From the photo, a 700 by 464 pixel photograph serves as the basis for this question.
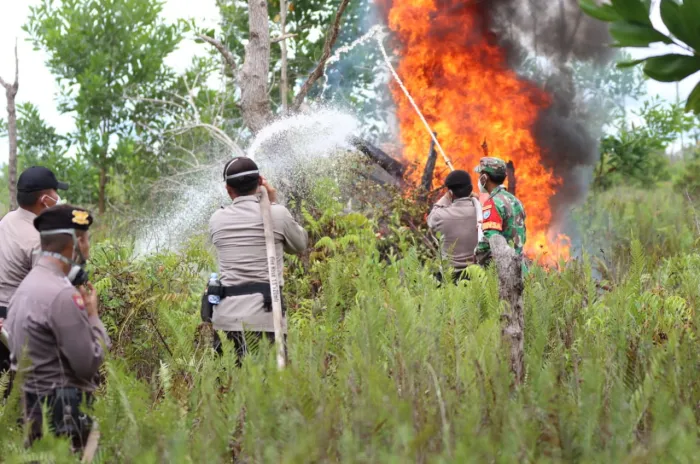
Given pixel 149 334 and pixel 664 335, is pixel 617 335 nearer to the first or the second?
pixel 664 335

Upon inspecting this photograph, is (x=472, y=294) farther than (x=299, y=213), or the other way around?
(x=299, y=213)

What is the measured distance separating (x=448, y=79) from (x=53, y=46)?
8.58 meters

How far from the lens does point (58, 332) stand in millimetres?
3643

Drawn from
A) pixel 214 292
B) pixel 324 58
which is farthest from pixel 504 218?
pixel 324 58

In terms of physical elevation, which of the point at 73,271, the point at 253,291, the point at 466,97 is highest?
the point at 466,97

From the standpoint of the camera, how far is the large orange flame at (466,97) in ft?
41.5

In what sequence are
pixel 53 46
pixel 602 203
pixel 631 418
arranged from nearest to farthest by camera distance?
pixel 631 418 < pixel 602 203 < pixel 53 46

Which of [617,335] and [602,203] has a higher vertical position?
[617,335]

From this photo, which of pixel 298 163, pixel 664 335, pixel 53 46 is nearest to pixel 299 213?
pixel 298 163

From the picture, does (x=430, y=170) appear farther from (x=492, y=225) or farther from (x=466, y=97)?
(x=492, y=225)

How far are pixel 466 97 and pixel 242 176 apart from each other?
828 centimetres

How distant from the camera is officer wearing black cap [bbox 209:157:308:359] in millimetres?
5273

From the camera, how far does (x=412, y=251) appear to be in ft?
25.5

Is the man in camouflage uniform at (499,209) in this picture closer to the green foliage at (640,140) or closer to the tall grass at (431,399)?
the tall grass at (431,399)
